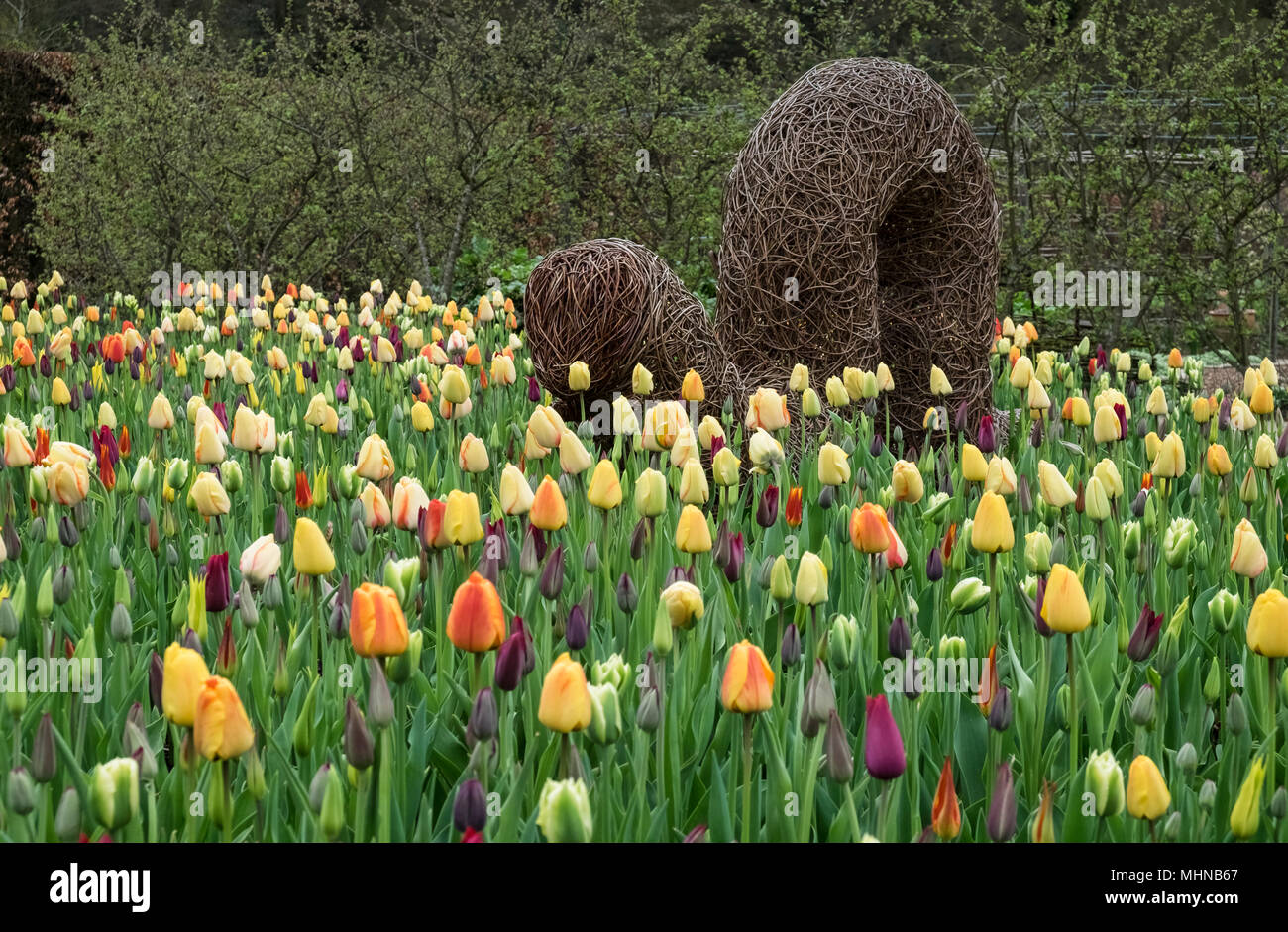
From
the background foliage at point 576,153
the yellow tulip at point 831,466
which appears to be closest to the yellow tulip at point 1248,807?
the yellow tulip at point 831,466

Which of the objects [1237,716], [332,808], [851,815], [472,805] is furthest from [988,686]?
[332,808]

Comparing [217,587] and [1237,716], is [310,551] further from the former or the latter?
[1237,716]

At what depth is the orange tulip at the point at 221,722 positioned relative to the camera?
1.39 meters

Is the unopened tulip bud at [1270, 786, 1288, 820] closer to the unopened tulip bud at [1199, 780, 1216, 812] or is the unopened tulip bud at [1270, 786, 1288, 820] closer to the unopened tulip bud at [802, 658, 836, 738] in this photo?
the unopened tulip bud at [1199, 780, 1216, 812]

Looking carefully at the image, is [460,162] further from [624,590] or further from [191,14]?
[191,14]

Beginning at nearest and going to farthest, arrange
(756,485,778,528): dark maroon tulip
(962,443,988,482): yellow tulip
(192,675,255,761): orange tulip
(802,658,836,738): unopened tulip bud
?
(192,675,255,761): orange tulip < (802,658,836,738): unopened tulip bud < (756,485,778,528): dark maroon tulip < (962,443,988,482): yellow tulip

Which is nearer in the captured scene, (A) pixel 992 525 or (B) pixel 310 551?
(B) pixel 310 551

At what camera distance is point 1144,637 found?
6.58ft

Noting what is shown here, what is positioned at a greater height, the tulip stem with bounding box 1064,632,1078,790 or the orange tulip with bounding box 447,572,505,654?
the orange tulip with bounding box 447,572,505,654

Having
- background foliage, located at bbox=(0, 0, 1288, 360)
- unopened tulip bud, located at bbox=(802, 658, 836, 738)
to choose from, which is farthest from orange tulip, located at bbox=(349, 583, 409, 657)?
background foliage, located at bbox=(0, 0, 1288, 360)

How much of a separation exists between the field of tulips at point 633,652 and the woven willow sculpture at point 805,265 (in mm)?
731

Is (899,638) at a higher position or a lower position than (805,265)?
lower

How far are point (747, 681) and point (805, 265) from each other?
10.4 ft

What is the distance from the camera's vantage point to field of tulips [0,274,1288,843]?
1550 mm
